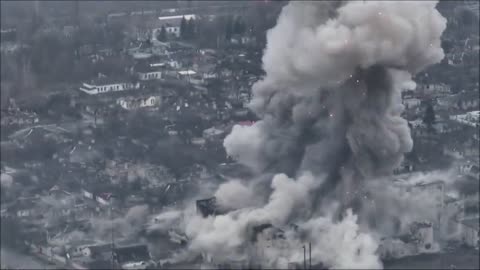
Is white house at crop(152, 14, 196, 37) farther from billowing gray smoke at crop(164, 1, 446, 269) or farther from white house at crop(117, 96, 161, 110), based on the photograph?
billowing gray smoke at crop(164, 1, 446, 269)

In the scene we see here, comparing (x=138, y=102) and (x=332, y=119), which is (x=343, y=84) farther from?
(x=138, y=102)

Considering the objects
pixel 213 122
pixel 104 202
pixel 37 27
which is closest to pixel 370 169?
pixel 104 202

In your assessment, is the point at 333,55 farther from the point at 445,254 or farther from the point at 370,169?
the point at 445,254

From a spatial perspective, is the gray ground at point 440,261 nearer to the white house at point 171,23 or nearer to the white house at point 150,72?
the white house at point 150,72

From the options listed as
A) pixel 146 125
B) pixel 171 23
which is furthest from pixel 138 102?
pixel 171 23

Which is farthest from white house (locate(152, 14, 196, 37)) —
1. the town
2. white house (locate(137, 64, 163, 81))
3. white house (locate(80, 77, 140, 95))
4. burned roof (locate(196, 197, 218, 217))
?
burned roof (locate(196, 197, 218, 217))

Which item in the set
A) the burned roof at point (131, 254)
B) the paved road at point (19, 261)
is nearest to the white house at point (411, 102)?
the burned roof at point (131, 254)
